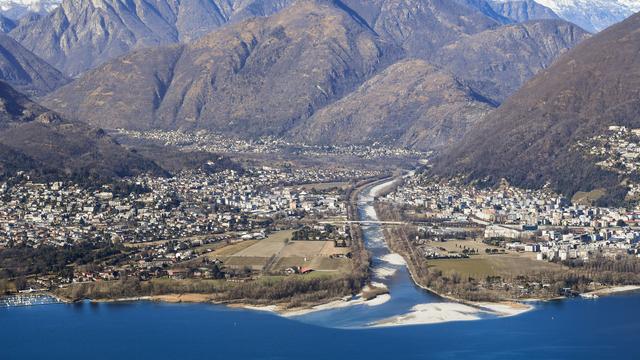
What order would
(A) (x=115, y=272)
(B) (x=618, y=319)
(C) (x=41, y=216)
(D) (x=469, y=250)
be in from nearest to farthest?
1. (B) (x=618, y=319)
2. (A) (x=115, y=272)
3. (D) (x=469, y=250)
4. (C) (x=41, y=216)

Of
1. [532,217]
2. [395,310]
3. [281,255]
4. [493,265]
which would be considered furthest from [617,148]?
[395,310]

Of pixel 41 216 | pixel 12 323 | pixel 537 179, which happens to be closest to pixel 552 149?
pixel 537 179

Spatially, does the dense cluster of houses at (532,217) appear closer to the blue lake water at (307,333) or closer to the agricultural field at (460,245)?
the agricultural field at (460,245)

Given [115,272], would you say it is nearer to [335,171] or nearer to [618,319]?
[618,319]

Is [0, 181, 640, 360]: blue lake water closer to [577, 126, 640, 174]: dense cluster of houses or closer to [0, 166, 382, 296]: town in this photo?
[0, 166, 382, 296]: town

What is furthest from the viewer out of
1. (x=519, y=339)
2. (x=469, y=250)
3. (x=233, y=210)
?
(x=233, y=210)

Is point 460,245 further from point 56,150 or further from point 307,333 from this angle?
point 56,150

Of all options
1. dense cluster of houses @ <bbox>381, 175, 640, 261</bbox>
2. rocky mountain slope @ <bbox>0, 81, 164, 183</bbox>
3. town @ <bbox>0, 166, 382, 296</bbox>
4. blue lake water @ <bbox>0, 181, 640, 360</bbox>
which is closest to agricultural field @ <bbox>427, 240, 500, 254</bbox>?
dense cluster of houses @ <bbox>381, 175, 640, 261</bbox>
